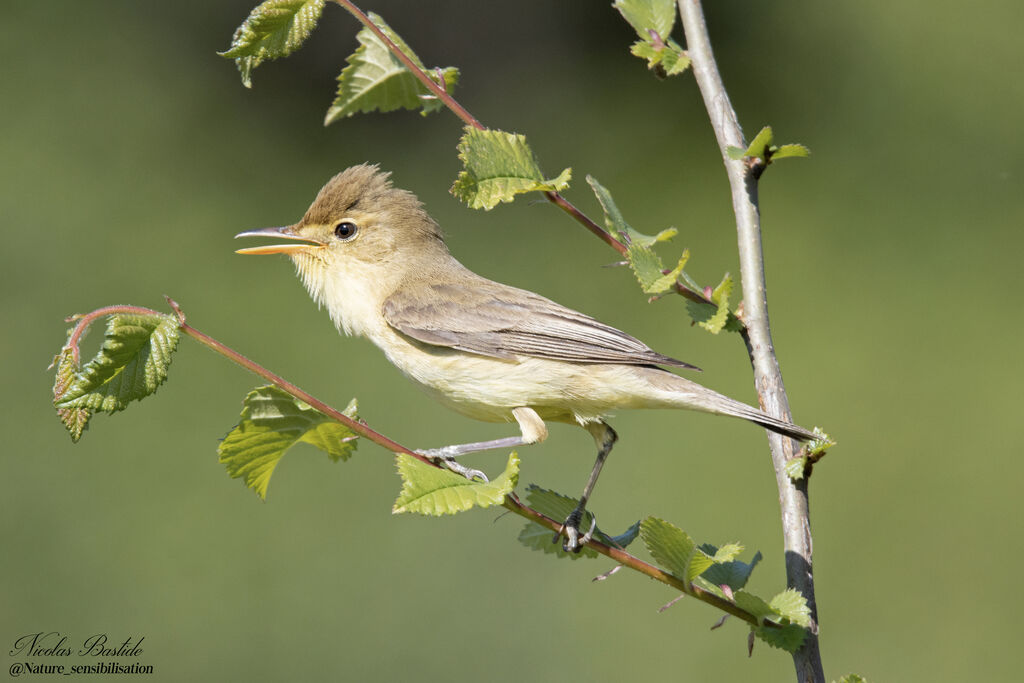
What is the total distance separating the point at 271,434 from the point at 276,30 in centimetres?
89

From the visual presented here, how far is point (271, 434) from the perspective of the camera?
2.20 metres

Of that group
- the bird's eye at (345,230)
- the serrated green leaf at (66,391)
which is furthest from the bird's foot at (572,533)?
the bird's eye at (345,230)

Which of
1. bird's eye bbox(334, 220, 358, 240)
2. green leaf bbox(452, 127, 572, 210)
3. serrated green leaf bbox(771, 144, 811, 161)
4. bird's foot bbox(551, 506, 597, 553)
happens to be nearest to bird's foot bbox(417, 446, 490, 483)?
bird's foot bbox(551, 506, 597, 553)

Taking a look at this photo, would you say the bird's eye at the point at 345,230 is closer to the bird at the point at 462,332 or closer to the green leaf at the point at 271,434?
the bird at the point at 462,332

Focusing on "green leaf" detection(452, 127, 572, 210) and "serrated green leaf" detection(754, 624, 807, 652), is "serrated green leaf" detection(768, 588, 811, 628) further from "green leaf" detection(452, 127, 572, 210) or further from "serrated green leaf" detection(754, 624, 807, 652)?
"green leaf" detection(452, 127, 572, 210)

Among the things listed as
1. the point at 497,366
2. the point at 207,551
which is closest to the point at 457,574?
the point at 207,551

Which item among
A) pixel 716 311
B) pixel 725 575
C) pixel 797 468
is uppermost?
pixel 716 311

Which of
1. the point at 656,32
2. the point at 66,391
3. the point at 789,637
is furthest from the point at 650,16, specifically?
the point at 66,391

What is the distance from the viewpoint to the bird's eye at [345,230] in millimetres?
3932

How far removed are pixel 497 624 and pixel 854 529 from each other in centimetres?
232

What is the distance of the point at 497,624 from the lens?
5980 millimetres

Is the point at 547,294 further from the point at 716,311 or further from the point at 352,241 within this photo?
the point at 716,311

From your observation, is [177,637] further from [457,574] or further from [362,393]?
[362,393]

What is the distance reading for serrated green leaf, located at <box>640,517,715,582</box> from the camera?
2.12 m
